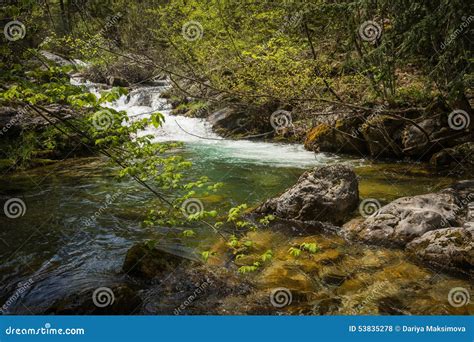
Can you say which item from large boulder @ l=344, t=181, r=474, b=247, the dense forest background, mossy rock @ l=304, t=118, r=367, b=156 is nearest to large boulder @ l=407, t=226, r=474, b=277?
large boulder @ l=344, t=181, r=474, b=247

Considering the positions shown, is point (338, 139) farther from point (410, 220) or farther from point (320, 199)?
point (410, 220)

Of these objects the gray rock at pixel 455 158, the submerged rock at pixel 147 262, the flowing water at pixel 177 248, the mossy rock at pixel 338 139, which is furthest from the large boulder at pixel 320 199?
the mossy rock at pixel 338 139

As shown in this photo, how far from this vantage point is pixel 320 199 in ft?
24.6

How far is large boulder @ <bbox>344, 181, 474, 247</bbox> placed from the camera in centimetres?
618

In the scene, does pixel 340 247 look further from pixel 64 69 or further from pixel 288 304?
pixel 64 69

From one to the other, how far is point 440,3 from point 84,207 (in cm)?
826

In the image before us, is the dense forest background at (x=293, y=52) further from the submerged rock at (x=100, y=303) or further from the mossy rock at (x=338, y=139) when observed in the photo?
the submerged rock at (x=100, y=303)

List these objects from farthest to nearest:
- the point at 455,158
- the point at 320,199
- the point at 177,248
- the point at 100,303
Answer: the point at 455,158 < the point at 320,199 < the point at 177,248 < the point at 100,303

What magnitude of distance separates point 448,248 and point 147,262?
4.51 m

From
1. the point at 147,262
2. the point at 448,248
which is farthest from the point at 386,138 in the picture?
the point at 147,262

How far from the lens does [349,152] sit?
1418 cm

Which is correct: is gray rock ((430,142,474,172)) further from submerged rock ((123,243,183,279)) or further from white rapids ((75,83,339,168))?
submerged rock ((123,243,183,279))

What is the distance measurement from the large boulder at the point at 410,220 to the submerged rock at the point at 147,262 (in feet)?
10.8

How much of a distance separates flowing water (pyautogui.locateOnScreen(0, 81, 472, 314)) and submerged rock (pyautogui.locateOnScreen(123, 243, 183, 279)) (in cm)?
23
